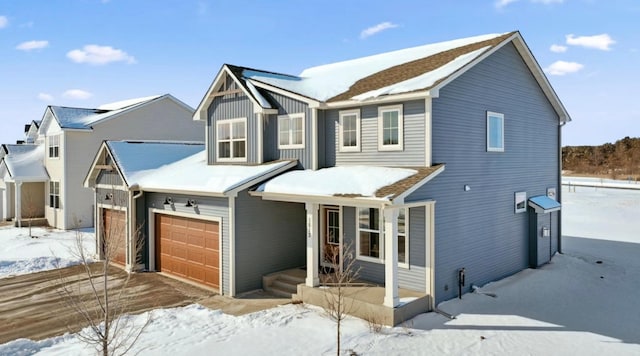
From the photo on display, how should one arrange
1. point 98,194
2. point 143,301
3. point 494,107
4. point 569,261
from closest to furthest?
point 143,301 < point 494,107 < point 569,261 < point 98,194

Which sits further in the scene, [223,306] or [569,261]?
[569,261]

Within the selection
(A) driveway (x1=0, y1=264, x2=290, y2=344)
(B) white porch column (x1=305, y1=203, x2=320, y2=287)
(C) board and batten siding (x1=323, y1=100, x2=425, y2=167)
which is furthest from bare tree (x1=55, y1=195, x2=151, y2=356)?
(C) board and batten siding (x1=323, y1=100, x2=425, y2=167)

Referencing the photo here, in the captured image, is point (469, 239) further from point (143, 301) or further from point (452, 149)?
point (143, 301)

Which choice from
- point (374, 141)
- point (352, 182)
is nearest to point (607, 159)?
point (374, 141)

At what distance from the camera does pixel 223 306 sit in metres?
13.3

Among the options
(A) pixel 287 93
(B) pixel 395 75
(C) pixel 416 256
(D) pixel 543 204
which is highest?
(B) pixel 395 75

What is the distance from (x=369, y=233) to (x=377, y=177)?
7.59 ft

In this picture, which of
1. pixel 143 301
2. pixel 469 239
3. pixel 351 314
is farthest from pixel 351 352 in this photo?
pixel 143 301

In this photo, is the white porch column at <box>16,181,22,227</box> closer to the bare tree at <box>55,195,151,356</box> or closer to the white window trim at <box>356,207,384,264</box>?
the bare tree at <box>55,195,151,356</box>

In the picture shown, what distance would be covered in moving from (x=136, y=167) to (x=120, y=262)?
161 inches

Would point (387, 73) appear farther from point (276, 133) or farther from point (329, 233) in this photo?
point (329, 233)

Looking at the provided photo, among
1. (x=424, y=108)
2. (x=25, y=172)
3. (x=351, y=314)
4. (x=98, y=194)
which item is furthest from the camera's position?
(x=25, y=172)

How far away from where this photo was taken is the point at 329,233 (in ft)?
51.2

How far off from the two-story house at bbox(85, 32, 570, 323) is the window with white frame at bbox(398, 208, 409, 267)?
0.11ft
